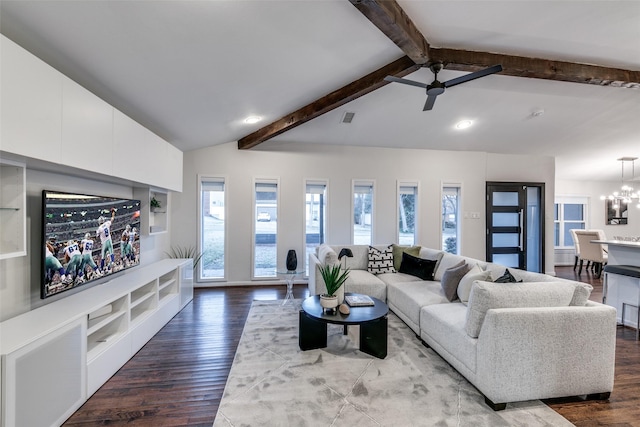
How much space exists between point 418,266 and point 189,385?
3169 millimetres

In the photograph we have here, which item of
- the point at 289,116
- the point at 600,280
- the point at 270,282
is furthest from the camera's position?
the point at 600,280

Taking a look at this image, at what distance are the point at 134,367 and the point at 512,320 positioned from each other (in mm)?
3118

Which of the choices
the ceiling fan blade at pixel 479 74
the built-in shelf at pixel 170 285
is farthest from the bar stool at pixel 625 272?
the built-in shelf at pixel 170 285

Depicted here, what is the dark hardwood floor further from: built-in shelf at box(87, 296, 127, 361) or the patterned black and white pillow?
the patterned black and white pillow

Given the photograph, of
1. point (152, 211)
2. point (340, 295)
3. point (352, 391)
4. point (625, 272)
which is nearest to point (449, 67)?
point (340, 295)

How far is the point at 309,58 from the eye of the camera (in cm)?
279

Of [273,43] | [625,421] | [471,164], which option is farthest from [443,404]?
[471,164]

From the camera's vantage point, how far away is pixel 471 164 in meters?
6.10

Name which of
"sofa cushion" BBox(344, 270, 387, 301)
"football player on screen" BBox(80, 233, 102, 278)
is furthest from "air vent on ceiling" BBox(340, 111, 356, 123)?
"football player on screen" BBox(80, 233, 102, 278)

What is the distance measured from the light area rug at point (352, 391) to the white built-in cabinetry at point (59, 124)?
2055mm

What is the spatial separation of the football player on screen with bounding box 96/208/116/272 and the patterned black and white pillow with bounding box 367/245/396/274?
11.0 ft

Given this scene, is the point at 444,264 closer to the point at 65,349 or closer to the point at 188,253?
the point at 65,349

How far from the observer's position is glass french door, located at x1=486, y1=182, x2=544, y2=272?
6145mm

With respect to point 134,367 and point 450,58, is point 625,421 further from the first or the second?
point 134,367
